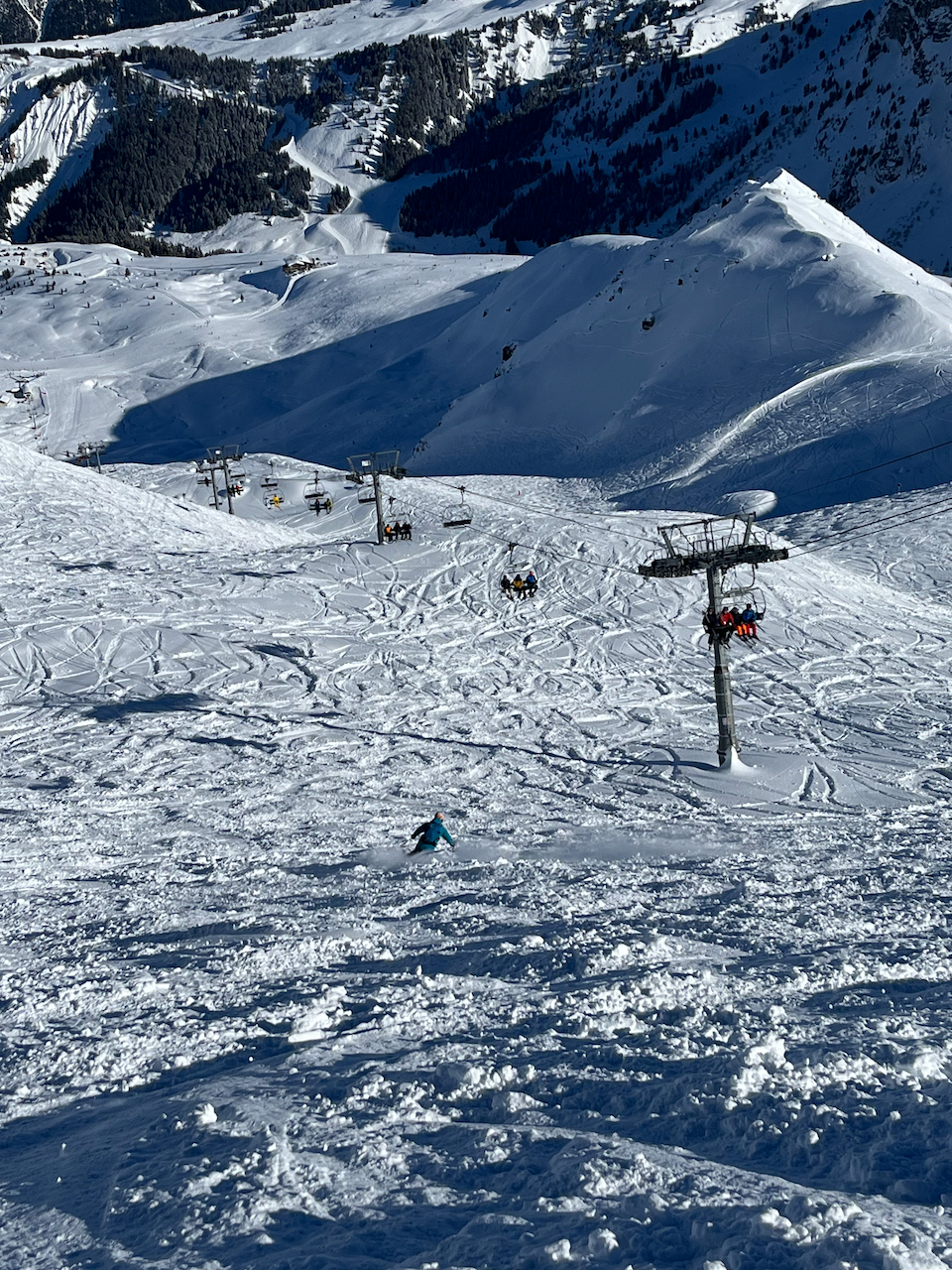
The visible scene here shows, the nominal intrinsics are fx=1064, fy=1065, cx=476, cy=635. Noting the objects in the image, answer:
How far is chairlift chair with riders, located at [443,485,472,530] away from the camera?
3869cm

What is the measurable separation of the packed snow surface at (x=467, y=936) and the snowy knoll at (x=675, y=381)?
2060 centimetres

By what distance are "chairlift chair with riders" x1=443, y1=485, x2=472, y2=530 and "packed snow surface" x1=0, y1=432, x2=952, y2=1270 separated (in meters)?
6.59

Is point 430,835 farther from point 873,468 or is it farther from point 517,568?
point 873,468

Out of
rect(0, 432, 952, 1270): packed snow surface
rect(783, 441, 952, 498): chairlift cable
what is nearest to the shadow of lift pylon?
rect(0, 432, 952, 1270): packed snow surface

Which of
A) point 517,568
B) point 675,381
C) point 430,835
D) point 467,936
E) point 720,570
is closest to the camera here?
point 467,936

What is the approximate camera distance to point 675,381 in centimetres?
5931

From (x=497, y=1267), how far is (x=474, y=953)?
5.10 meters

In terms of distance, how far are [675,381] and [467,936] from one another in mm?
52328

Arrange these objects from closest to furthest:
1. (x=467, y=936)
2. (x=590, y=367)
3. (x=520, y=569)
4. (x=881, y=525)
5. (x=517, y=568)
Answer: (x=467, y=936)
(x=520, y=569)
(x=517, y=568)
(x=881, y=525)
(x=590, y=367)

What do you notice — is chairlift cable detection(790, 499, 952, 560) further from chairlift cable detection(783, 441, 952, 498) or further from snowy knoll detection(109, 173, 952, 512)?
chairlift cable detection(783, 441, 952, 498)

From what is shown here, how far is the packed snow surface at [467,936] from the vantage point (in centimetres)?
597

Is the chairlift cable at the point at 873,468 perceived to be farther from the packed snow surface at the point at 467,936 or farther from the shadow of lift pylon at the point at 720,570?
the shadow of lift pylon at the point at 720,570

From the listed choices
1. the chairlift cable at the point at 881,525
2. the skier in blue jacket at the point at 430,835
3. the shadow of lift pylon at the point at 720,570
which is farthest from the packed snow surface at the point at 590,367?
the skier in blue jacket at the point at 430,835

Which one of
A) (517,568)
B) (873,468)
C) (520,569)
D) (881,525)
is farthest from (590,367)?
(520,569)
